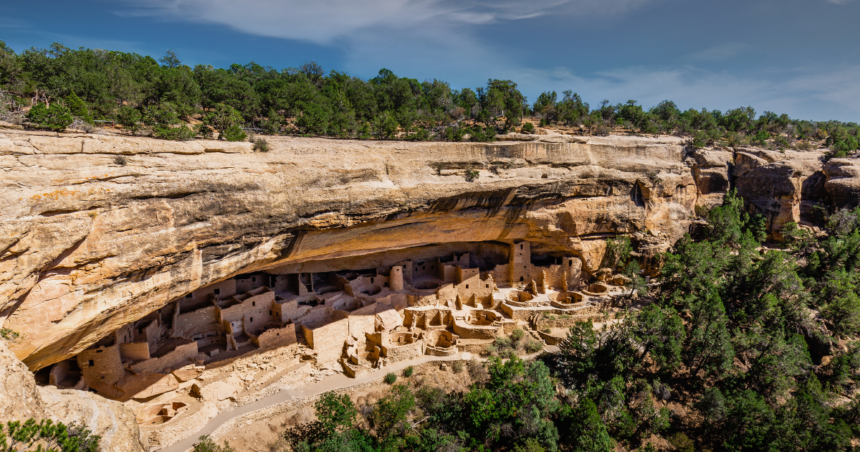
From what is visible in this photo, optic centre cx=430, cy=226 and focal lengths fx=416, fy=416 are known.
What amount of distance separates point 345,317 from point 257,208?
8036 millimetres

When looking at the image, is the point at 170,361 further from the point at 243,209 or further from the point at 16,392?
the point at 16,392

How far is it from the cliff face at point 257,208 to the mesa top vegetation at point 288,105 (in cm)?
260

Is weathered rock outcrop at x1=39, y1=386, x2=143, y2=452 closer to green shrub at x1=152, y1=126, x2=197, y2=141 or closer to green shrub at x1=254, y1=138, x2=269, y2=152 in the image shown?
green shrub at x1=152, y1=126, x2=197, y2=141

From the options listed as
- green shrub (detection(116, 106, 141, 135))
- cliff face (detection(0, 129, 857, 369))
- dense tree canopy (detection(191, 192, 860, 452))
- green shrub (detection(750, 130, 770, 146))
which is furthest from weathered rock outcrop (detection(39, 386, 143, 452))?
green shrub (detection(750, 130, 770, 146))

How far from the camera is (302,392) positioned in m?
18.2

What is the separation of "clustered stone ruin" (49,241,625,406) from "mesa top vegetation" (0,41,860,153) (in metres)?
7.82

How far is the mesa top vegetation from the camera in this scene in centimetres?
→ 1845

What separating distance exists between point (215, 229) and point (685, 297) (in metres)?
25.0

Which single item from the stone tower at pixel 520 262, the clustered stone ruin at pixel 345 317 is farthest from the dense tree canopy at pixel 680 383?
the stone tower at pixel 520 262

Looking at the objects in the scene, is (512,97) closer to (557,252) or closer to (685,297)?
(557,252)

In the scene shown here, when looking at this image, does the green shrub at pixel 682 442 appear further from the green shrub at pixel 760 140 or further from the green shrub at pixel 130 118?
the green shrub at pixel 760 140

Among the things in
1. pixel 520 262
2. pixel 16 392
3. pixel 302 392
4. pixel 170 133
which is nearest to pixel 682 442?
pixel 520 262

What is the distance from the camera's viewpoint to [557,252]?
27812 millimetres

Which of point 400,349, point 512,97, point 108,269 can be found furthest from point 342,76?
point 108,269
